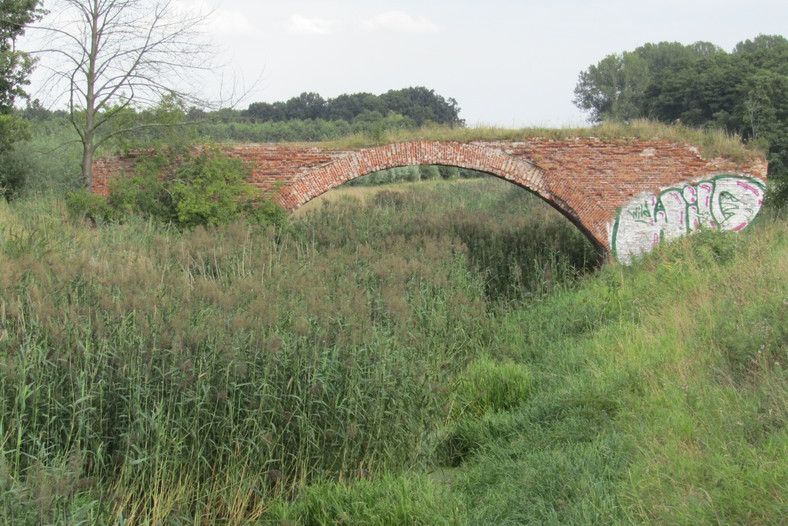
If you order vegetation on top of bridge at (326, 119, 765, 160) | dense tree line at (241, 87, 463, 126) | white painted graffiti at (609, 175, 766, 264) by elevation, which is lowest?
white painted graffiti at (609, 175, 766, 264)

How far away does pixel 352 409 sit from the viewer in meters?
5.96

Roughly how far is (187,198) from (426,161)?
4.47m

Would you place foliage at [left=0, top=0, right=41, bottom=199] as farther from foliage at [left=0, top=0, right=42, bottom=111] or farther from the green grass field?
the green grass field

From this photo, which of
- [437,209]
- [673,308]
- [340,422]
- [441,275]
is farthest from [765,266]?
→ [437,209]

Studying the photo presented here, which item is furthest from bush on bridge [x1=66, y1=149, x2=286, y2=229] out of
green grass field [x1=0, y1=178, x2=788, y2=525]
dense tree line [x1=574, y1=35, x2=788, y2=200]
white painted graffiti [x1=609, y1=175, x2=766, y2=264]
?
dense tree line [x1=574, y1=35, x2=788, y2=200]

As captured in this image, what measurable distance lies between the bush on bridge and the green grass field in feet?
11.6

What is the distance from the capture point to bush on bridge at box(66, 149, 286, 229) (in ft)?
41.0

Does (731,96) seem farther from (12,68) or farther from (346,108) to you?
(12,68)

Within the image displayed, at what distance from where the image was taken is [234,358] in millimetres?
5387

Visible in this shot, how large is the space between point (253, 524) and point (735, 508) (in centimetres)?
334

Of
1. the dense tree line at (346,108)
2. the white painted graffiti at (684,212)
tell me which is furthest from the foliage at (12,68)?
the dense tree line at (346,108)

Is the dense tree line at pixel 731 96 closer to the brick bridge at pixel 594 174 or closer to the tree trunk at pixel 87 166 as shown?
the brick bridge at pixel 594 174

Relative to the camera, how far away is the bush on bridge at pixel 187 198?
12.5 metres

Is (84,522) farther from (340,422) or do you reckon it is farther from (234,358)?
(340,422)
